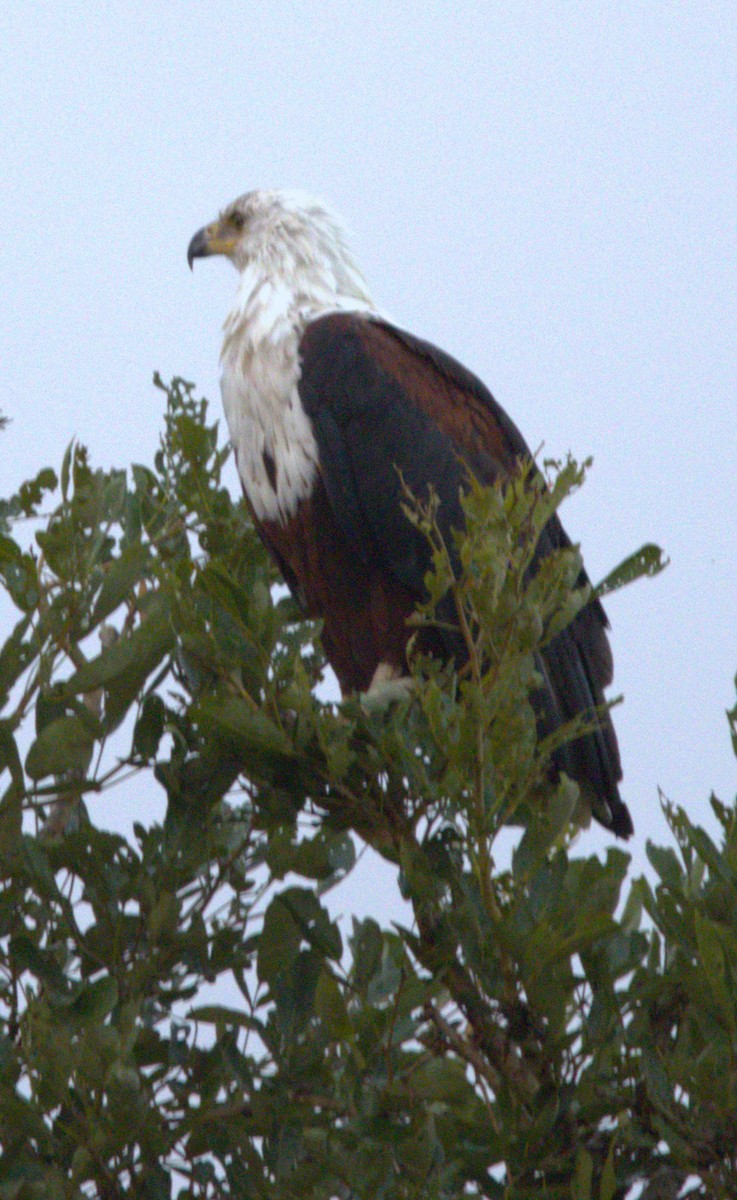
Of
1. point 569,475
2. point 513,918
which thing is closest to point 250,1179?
point 513,918

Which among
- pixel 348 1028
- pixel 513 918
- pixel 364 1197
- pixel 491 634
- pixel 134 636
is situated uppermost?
pixel 134 636

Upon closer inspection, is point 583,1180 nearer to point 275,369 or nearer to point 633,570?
point 633,570

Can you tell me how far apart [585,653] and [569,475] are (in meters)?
2.00

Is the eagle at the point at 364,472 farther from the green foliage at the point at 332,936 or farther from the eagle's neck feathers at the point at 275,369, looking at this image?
the green foliage at the point at 332,936

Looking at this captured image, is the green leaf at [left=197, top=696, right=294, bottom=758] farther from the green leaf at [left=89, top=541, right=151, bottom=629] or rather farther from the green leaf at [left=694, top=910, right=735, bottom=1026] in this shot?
the green leaf at [left=694, top=910, right=735, bottom=1026]

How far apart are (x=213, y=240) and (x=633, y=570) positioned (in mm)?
2779

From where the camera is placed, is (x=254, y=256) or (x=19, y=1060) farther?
(x=254, y=256)

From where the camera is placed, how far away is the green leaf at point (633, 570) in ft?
9.06

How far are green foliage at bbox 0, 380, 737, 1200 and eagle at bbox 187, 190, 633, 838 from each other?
4.25ft

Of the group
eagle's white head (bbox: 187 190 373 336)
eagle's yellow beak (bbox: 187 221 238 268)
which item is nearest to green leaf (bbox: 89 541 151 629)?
eagle's white head (bbox: 187 190 373 336)

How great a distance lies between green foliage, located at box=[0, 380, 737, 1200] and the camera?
7.29 feet

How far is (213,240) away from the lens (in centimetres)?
509

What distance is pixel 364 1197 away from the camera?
83.0 inches

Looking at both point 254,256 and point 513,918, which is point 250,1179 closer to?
point 513,918
